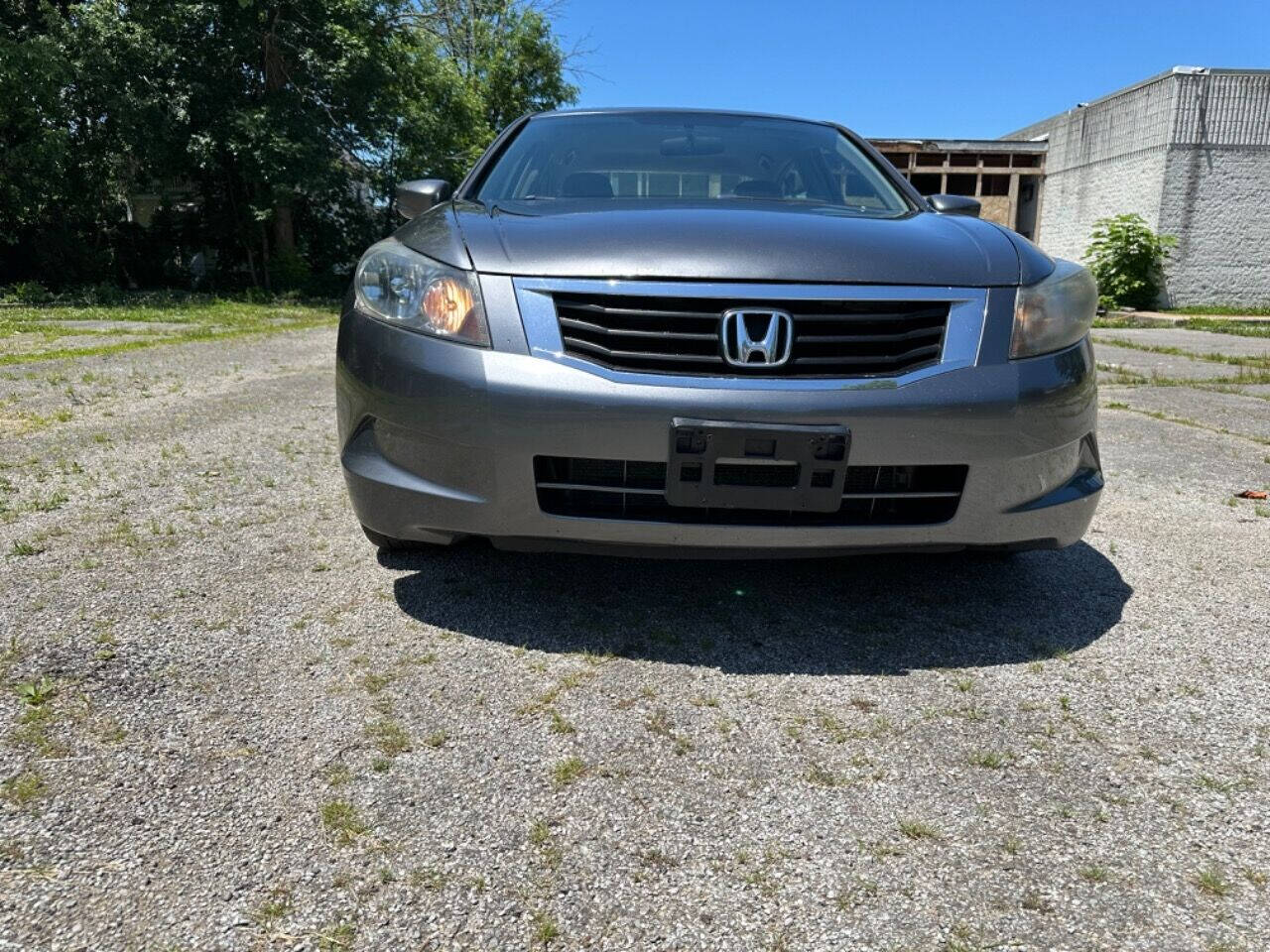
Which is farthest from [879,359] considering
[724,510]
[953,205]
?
[953,205]

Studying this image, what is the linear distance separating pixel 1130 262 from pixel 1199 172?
1828 mm

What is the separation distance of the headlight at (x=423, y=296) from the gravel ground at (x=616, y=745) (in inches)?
30.1

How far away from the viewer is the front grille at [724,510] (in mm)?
2119

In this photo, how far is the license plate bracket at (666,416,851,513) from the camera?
2.01m

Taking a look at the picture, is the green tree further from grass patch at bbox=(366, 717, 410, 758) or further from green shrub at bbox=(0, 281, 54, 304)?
grass patch at bbox=(366, 717, 410, 758)

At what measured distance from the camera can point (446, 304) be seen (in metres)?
2.20

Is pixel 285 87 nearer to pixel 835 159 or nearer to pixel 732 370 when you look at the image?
pixel 835 159

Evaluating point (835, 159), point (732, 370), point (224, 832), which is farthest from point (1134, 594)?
point (224, 832)

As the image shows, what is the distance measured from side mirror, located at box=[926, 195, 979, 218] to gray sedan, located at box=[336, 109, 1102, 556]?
75 centimetres

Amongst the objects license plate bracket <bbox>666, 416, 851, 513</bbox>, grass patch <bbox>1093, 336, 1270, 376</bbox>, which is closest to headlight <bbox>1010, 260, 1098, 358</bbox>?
license plate bracket <bbox>666, 416, 851, 513</bbox>

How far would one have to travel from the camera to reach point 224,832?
1.52 m

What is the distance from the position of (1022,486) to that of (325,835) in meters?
1.70

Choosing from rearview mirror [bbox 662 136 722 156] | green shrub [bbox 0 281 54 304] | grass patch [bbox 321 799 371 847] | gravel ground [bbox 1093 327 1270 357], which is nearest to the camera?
grass patch [bbox 321 799 371 847]

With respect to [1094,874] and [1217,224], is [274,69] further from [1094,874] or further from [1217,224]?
[1094,874]
